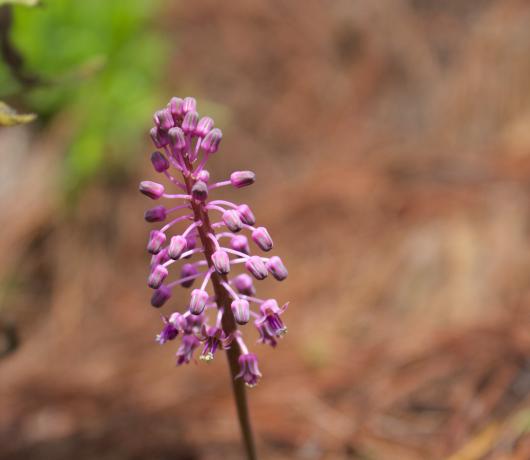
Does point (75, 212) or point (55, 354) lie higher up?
point (75, 212)

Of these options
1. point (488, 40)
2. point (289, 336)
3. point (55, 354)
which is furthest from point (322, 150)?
point (55, 354)

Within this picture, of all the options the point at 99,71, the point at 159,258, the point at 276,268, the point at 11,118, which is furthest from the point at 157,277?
the point at 99,71

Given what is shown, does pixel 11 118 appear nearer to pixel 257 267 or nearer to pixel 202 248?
pixel 202 248

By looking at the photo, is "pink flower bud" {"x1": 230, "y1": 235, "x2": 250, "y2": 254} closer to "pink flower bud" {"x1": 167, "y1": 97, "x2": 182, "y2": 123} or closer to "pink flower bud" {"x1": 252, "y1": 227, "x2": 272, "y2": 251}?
"pink flower bud" {"x1": 252, "y1": 227, "x2": 272, "y2": 251}

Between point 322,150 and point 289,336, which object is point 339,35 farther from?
point 289,336

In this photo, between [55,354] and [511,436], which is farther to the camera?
[55,354]

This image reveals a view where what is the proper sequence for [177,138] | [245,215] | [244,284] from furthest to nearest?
[244,284], [245,215], [177,138]
